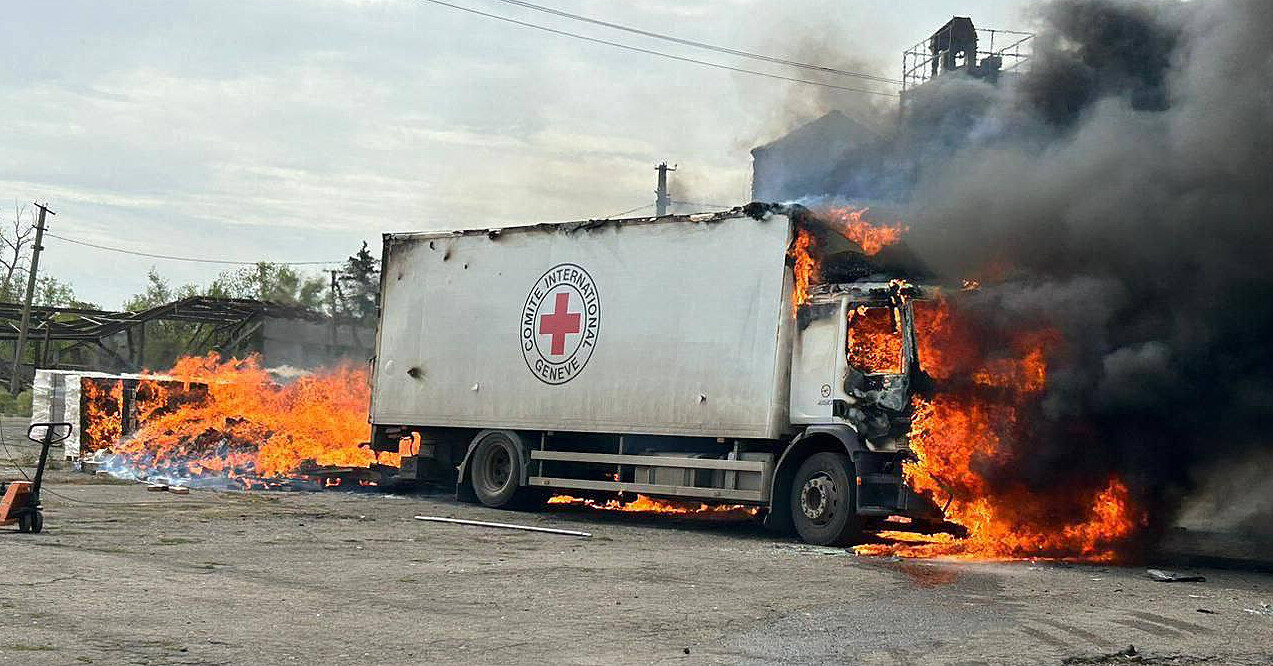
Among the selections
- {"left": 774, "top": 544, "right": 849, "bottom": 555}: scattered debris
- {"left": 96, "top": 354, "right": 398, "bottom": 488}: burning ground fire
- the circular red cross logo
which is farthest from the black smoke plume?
{"left": 96, "top": 354, "right": 398, "bottom": 488}: burning ground fire

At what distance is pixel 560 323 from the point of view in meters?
16.2

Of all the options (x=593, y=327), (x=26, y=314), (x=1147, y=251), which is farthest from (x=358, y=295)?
(x=1147, y=251)

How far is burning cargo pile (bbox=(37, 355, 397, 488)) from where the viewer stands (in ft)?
65.6

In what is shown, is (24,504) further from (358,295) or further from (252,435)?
(358,295)

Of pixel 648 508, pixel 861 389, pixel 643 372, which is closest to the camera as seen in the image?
pixel 861 389

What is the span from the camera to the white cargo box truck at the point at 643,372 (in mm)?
13172

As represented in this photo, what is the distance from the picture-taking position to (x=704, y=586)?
9773mm

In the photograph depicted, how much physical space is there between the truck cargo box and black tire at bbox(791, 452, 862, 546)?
681 millimetres

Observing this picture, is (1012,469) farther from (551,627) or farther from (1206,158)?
(551,627)

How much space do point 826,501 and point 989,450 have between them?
1.78 m

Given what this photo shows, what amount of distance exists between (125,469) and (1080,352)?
1538cm

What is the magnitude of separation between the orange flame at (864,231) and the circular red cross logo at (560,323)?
3.35 metres

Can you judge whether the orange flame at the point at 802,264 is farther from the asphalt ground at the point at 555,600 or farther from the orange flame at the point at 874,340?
the asphalt ground at the point at 555,600

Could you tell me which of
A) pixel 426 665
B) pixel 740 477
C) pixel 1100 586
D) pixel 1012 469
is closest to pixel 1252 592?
pixel 1100 586
